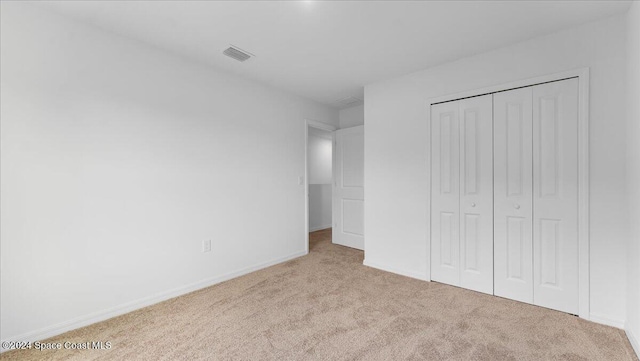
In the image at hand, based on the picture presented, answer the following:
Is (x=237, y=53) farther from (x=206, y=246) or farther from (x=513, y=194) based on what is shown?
(x=513, y=194)

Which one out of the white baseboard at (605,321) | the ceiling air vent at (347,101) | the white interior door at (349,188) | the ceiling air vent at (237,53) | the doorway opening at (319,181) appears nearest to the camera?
the white baseboard at (605,321)

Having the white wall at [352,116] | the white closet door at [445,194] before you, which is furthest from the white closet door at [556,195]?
the white wall at [352,116]

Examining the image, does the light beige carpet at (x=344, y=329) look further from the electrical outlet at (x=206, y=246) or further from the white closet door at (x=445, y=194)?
the electrical outlet at (x=206, y=246)

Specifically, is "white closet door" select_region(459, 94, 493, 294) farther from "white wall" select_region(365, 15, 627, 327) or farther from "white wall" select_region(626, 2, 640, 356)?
"white wall" select_region(626, 2, 640, 356)

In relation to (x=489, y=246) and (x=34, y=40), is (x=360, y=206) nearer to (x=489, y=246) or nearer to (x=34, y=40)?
(x=489, y=246)

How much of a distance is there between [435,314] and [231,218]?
2.28 m

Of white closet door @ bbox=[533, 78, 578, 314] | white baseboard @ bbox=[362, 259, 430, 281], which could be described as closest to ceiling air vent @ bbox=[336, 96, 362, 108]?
white closet door @ bbox=[533, 78, 578, 314]

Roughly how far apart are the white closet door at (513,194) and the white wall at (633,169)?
57 cm

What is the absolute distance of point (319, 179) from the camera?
5961 millimetres

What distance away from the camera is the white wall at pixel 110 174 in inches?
69.6

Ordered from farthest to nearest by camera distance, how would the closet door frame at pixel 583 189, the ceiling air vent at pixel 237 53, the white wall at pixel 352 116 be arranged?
1. the white wall at pixel 352 116
2. the ceiling air vent at pixel 237 53
3. the closet door frame at pixel 583 189

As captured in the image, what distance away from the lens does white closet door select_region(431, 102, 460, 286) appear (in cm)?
270

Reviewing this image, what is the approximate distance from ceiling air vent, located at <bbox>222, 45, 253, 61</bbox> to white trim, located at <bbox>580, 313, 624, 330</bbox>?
3735mm

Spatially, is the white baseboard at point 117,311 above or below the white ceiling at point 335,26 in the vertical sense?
below
